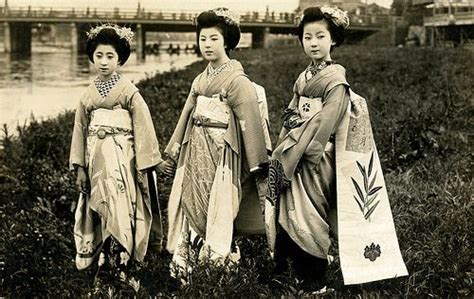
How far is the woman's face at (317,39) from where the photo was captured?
3.44 meters

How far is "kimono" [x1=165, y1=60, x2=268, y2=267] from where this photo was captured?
363cm

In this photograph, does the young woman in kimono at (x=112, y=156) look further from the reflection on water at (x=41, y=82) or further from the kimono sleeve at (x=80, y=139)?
the reflection on water at (x=41, y=82)

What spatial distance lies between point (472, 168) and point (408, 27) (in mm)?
24455

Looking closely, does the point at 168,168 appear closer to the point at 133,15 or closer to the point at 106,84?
the point at 106,84

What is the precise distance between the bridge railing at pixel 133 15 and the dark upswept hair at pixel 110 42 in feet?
35.8

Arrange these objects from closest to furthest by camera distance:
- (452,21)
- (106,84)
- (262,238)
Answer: (106,84)
(262,238)
(452,21)

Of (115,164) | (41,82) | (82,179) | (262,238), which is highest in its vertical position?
(115,164)

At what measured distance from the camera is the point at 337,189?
3.46 m

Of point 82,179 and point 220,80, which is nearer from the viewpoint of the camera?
point 220,80

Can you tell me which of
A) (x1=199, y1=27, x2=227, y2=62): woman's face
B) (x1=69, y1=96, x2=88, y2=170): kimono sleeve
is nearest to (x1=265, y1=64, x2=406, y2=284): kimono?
(x1=199, y1=27, x2=227, y2=62): woman's face

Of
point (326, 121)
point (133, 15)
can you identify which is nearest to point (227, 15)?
point (326, 121)

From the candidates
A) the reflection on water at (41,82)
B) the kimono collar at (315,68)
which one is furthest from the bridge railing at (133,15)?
the kimono collar at (315,68)

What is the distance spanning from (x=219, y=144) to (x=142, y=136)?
1.51 feet

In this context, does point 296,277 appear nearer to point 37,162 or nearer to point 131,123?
point 131,123
